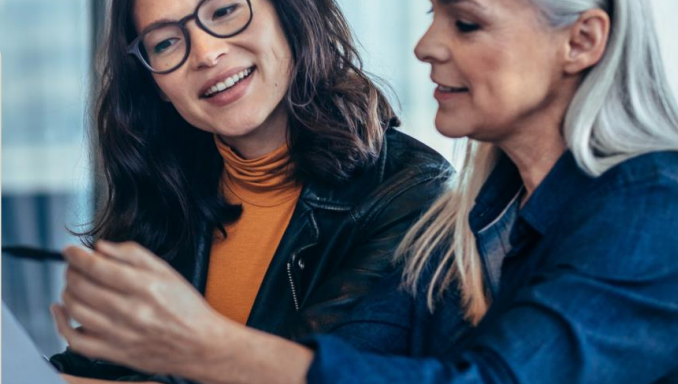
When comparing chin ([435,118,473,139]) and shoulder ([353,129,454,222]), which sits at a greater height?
chin ([435,118,473,139])

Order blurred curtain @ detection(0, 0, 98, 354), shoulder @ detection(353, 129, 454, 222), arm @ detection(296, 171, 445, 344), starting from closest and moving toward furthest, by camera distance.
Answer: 1. arm @ detection(296, 171, 445, 344)
2. shoulder @ detection(353, 129, 454, 222)
3. blurred curtain @ detection(0, 0, 98, 354)

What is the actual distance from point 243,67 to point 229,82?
0.12 ft

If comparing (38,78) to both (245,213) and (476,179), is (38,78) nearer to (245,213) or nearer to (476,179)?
(245,213)

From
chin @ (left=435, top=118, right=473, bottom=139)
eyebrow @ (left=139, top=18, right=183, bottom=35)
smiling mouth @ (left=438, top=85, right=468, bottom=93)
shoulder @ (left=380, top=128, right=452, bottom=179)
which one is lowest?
shoulder @ (left=380, top=128, right=452, bottom=179)

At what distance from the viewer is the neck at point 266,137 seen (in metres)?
1.74

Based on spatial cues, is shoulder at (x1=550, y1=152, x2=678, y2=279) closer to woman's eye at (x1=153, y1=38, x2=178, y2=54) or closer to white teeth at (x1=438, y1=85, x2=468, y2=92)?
white teeth at (x1=438, y1=85, x2=468, y2=92)

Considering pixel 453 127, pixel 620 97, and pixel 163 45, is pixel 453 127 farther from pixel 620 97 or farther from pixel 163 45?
pixel 163 45

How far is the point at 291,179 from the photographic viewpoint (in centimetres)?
173

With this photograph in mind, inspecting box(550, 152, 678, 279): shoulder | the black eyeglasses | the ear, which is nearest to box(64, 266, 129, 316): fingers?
box(550, 152, 678, 279): shoulder

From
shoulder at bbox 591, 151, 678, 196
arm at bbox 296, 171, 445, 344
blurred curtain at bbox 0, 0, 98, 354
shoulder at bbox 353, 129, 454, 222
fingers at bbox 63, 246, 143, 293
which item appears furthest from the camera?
blurred curtain at bbox 0, 0, 98, 354

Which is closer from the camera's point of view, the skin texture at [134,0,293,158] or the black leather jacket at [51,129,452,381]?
the black leather jacket at [51,129,452,381]

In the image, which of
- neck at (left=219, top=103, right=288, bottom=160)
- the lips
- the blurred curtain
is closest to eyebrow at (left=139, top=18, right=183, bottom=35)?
the lips

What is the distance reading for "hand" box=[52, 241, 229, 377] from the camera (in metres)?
0.87

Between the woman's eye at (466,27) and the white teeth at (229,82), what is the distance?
0.62m
